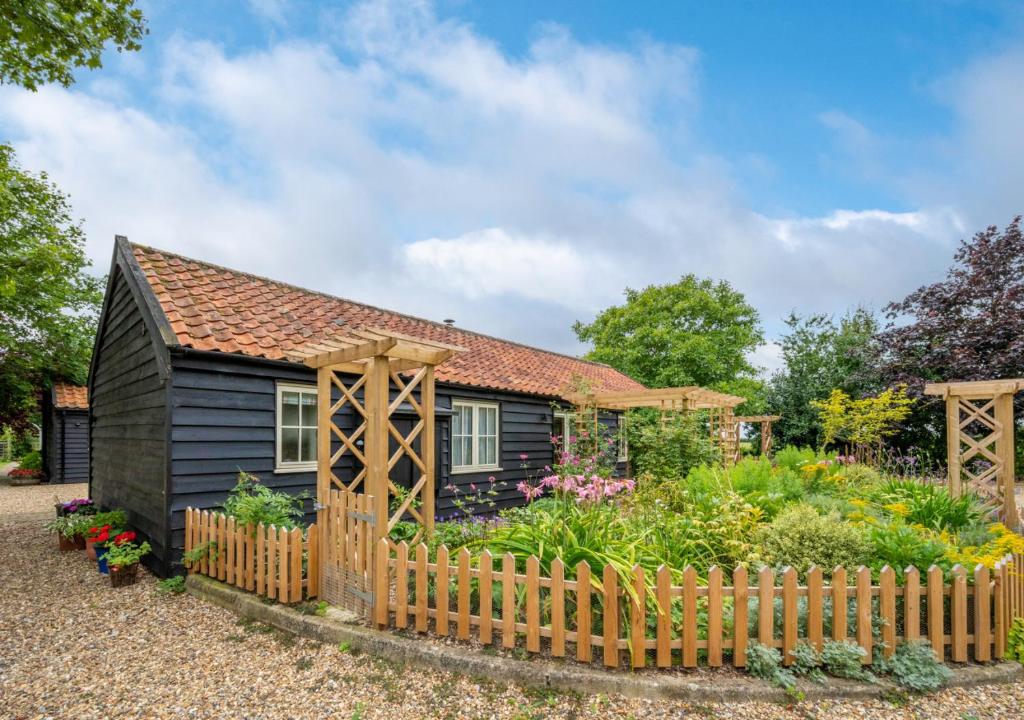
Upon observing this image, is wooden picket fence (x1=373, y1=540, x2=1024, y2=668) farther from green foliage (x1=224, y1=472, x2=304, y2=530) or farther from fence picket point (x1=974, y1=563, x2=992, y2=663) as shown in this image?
green foliage (x1=224, y1=472, x2=304, y2=530)

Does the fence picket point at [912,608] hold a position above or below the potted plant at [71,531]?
above

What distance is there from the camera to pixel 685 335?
2838 centimetres

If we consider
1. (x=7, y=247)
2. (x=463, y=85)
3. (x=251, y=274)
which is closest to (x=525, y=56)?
(x=463, y=85)

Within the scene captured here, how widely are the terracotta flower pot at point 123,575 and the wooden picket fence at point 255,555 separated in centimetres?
94

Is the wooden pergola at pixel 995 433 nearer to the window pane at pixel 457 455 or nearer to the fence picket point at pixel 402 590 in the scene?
the window pane at pixel 457 455

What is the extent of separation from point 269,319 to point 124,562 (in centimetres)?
383

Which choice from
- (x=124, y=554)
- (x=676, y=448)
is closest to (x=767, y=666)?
(x=124, y=554)

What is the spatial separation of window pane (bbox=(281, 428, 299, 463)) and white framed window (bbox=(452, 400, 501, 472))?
311 cm

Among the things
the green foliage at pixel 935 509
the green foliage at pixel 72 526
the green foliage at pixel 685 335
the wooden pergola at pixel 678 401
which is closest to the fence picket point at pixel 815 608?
the green foliage at pixel 935 509

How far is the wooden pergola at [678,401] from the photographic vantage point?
11836 mm

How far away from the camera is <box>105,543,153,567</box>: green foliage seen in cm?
626

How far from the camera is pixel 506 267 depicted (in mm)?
18766

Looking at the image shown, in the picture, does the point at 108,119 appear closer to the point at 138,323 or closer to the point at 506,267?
the point at 138,323

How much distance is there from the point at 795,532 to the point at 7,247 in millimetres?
20729
